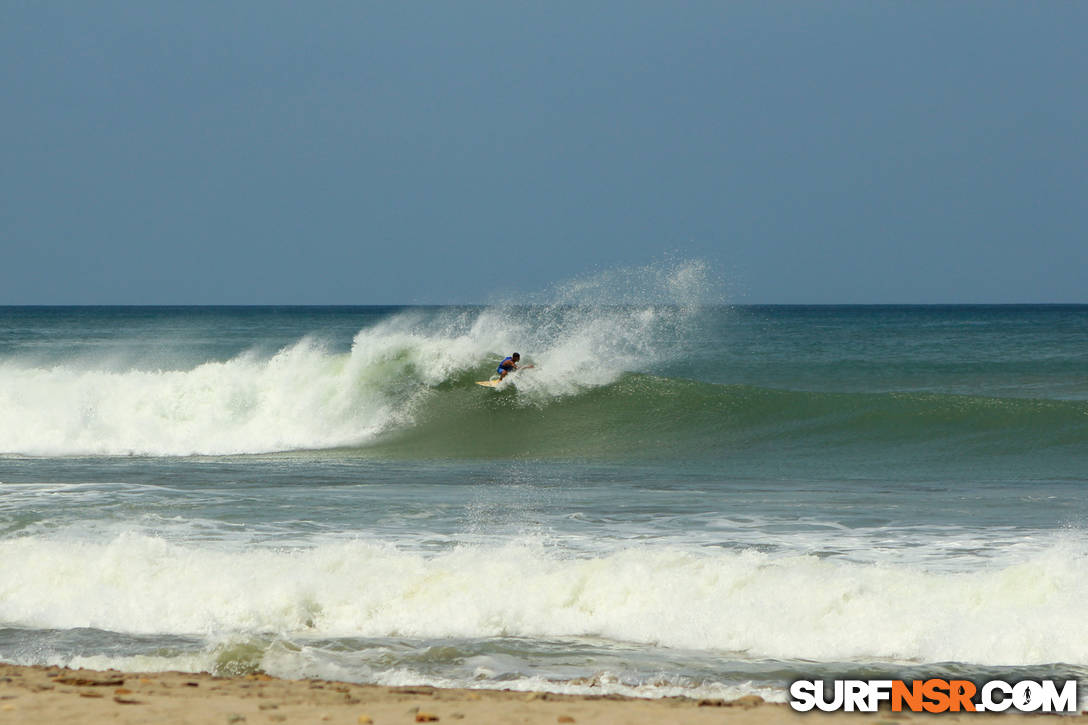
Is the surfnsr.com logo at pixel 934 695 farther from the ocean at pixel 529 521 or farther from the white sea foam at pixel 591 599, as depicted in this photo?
the white sea foam at pixel 591 599

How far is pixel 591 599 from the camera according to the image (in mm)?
7484

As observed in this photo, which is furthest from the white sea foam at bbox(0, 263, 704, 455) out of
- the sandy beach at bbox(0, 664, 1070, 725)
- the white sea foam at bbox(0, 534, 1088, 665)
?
the sandy beach at bbox(0, 664, 1070, 725)

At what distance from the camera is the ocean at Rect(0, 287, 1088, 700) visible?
670 centimetres

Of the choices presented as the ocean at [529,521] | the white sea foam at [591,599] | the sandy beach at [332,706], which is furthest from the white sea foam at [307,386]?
the sandy beach at [332,706]

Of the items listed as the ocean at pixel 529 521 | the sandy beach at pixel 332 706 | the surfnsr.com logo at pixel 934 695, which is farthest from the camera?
the ocean at pixel 529 521

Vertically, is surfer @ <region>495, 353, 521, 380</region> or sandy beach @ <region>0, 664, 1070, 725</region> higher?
surfer @ <region>495, 353, 521, 380</region>

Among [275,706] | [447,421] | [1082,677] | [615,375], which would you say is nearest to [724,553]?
[1082,677]

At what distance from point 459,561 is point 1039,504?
6.74 metres

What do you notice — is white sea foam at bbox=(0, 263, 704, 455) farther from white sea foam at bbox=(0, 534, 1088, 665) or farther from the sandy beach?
the sandy beach

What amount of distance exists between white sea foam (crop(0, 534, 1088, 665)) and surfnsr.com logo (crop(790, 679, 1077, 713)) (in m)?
0.56

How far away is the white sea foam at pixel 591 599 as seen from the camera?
675 centimetres

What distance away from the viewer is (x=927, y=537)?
30.9 feet

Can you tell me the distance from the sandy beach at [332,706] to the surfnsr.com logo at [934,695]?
16 centimetres

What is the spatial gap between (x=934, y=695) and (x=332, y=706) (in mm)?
3216
